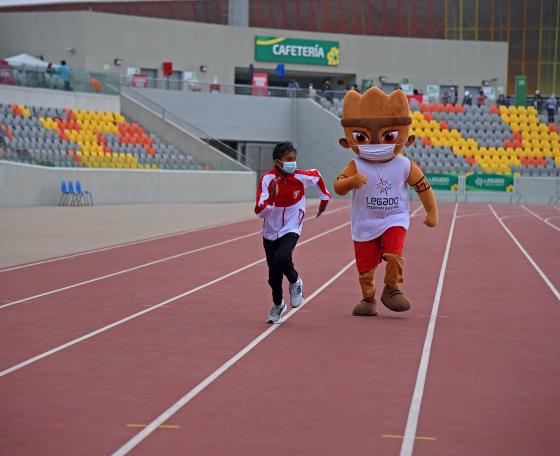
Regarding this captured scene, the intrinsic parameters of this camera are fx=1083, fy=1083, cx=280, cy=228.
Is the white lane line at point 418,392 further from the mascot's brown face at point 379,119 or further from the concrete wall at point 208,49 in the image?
the concrete wall at point 208,49

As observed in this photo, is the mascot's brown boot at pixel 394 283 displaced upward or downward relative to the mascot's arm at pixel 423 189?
downward

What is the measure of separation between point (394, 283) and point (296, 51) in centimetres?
4537

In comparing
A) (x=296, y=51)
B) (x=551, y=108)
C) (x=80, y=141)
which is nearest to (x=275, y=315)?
(x=80, y=141)

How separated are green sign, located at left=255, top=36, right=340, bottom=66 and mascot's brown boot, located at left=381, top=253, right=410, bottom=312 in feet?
144

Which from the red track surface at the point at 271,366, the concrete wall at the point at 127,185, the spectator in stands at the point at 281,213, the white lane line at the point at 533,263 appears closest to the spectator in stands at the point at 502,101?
the concrete wall at the point at 127,185

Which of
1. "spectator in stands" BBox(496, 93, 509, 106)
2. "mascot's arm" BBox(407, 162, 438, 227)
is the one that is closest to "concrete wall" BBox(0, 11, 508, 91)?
"spectator in stands" BBox(496, 93, 509, 106)

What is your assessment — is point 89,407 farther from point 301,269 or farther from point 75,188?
point 75,188

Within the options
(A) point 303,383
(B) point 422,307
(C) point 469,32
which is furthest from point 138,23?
(A) point 303,383

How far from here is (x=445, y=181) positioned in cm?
4419

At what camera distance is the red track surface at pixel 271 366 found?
6.05 m

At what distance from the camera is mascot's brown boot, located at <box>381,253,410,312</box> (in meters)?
10.9

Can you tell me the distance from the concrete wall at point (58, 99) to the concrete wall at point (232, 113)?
4.30 meters

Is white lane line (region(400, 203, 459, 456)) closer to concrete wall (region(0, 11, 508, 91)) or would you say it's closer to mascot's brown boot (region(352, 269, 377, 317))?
mascot's brown boot (region(352, 269, 377, 317))

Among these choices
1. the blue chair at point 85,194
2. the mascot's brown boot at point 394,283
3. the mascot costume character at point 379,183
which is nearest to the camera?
the mascot's brown boot at point 394,283
